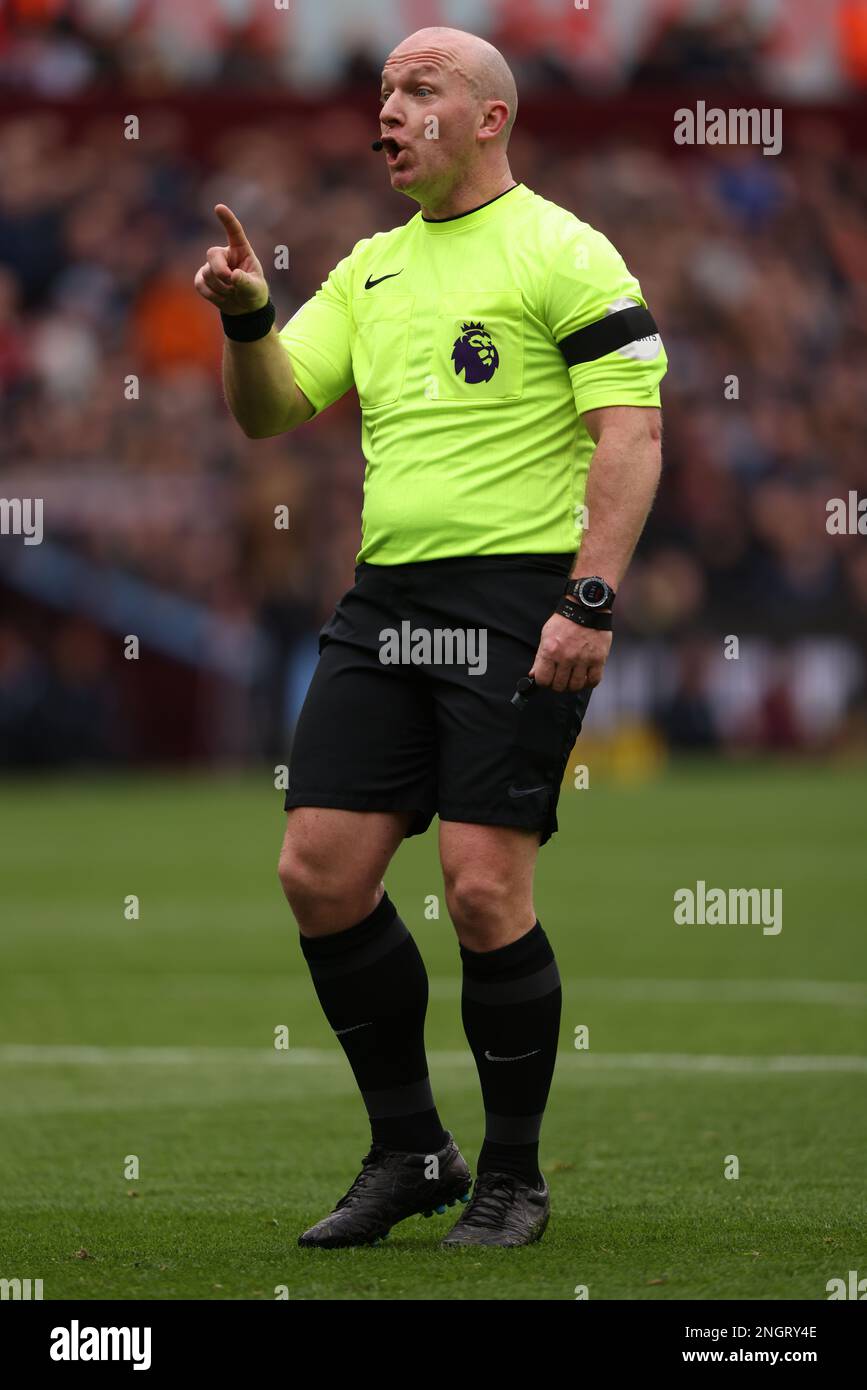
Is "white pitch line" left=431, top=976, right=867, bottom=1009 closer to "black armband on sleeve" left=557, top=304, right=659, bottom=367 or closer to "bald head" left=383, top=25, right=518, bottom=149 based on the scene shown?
"black armband on sleeve" left=557, top=304, right=659, bottom=367

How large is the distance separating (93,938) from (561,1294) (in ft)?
23.3

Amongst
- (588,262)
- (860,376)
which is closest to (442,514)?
(588,262)

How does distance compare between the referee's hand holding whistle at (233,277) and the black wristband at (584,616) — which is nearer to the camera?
the black wristband at (584,616)

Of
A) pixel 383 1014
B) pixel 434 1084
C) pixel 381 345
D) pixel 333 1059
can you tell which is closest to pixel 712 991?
pixel 333 1059

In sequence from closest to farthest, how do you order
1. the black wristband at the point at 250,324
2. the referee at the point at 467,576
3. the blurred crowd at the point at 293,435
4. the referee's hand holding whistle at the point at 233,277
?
the referee at the point at 467,576 < the referee's hand holding whistle at the point at 233,277 < the black wristband at the point at 250,324 < the blurred crowd at the point at 293,435

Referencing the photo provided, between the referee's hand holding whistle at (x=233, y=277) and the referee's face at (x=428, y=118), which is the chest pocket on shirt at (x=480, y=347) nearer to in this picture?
the referee's face at (x=428, y=118)

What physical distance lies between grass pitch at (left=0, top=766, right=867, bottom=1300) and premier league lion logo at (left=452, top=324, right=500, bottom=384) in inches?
69.1

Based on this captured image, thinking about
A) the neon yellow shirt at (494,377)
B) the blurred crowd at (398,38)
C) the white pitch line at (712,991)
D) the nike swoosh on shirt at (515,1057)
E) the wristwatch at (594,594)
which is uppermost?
the blurred crowd at (398,38)

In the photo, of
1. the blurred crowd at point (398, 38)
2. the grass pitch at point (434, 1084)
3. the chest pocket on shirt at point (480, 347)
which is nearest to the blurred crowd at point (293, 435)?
the blurred crowd at point (398, 38)

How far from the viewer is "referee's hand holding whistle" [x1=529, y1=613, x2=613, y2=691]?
4.55 m

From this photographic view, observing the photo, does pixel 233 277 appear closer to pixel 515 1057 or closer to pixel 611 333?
pixel 611 333

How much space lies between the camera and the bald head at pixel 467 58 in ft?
15.7

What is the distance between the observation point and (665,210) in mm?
24359

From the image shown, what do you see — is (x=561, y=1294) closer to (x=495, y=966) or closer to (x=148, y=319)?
(x=495, y=966)
